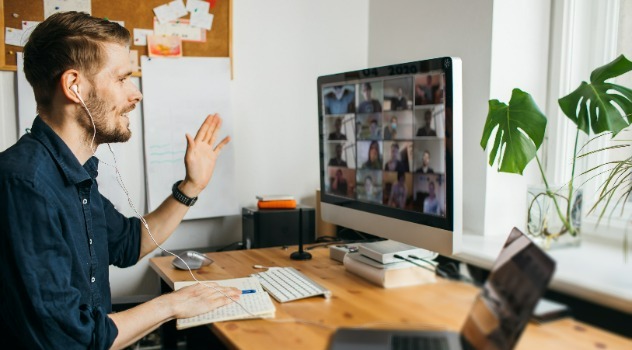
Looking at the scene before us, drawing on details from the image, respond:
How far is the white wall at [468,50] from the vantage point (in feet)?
6.70

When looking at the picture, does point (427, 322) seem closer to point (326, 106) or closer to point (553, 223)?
point (553, 223)

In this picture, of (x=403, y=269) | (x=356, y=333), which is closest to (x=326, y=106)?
(x=403, y=269)

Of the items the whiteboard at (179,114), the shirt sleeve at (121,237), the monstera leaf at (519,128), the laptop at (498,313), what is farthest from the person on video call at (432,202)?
the whiteboard at (179,114)

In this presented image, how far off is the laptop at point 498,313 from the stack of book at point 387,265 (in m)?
0.44

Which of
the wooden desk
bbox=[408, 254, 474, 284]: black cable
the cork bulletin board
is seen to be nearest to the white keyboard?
the wooden desk

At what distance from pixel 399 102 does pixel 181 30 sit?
1.16m

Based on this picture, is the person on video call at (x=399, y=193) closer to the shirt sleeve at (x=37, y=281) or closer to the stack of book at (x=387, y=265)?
the stack of book at (x=387, y=265)

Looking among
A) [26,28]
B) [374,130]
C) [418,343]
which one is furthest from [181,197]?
[418,343]

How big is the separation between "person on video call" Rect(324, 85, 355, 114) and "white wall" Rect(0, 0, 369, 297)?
2.20 ft

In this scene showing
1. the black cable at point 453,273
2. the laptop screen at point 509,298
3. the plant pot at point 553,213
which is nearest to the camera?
the laptop screen at point 509,298

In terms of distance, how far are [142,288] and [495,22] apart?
5.68ft

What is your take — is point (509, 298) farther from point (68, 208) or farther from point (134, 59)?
point (134, 59)

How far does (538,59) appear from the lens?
2057 mm

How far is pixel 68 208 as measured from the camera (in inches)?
51.0
